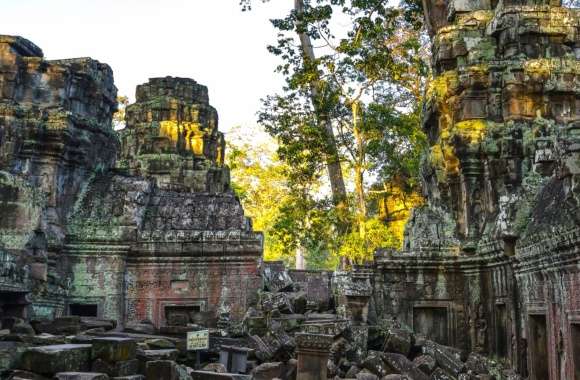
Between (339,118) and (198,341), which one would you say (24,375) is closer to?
(198,341)

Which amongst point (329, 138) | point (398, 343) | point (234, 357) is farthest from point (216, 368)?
point (329, 138)

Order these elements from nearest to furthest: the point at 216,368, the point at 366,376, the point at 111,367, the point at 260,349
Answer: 1. the point at 111,367
2. the point at 216,368
3. the point at 366,376
4. the point at 260,349

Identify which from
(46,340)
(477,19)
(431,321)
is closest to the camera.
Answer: (46,340)

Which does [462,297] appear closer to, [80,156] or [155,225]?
[155,225]

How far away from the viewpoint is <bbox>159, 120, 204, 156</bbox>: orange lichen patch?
1992 cm

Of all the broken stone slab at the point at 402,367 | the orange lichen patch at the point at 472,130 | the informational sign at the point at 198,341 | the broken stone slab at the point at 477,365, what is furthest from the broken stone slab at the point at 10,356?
the orange lichen patch at the point at 472,130

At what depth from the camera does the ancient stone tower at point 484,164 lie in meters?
10.1

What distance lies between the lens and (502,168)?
1112cm

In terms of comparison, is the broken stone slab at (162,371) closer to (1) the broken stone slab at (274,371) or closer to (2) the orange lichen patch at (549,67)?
(1) the broken stone slab at (274,371)

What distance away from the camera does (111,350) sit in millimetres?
6555

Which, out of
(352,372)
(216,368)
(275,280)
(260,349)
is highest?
(275,280)

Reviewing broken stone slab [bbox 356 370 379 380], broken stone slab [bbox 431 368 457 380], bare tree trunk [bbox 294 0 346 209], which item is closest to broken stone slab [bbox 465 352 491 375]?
broken stone slab [bbox 431 368 457 380]

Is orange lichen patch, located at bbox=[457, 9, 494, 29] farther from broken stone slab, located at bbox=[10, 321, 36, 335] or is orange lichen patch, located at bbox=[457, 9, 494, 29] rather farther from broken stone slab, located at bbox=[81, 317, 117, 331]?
broken stone slab, located at bbox=[10, 321, 36, 335]

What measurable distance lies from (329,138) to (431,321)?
886 centimetres
